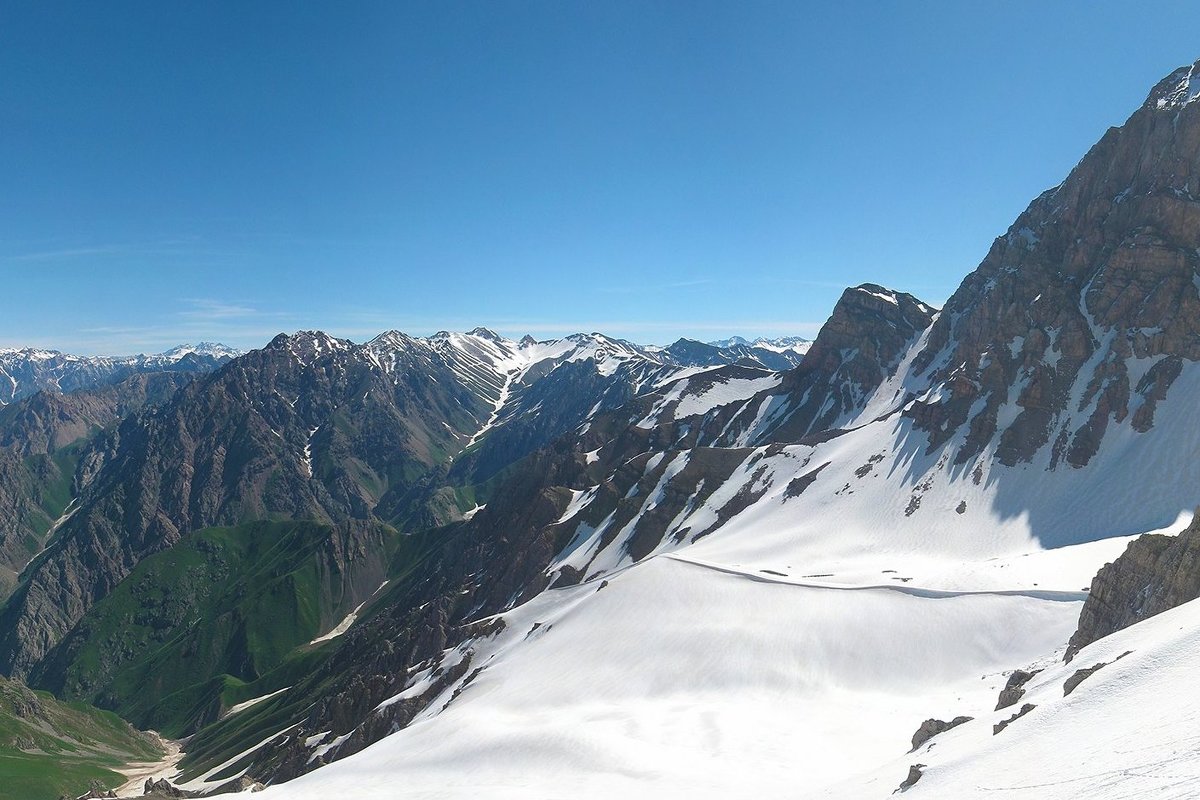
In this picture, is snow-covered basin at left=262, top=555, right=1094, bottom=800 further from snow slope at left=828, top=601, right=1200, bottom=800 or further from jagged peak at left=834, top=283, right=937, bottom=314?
jagged peak at left=834, top=283, right=937, bottom=314

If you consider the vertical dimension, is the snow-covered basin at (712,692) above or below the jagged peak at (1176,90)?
below

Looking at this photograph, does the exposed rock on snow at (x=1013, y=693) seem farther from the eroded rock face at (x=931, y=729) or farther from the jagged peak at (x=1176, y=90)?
the jagged peak at (x=1176, y=90)

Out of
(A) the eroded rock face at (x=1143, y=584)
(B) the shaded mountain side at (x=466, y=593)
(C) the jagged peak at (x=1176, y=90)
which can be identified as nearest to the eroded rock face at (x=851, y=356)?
(B) the shaded mountain side at (x=466, y=593)

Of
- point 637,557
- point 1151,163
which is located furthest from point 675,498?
point 1151,163

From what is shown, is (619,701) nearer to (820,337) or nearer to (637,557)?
(637,557)

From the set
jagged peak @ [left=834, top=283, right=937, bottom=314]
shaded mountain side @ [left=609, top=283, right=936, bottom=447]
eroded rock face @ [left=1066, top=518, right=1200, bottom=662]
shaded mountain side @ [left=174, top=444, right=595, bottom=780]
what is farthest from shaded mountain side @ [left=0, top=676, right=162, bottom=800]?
jagged peak @ [left=834, top=283, right=937, bottom=314]

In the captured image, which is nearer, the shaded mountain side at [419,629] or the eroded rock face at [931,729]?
the eroded rock face at [931,729]
